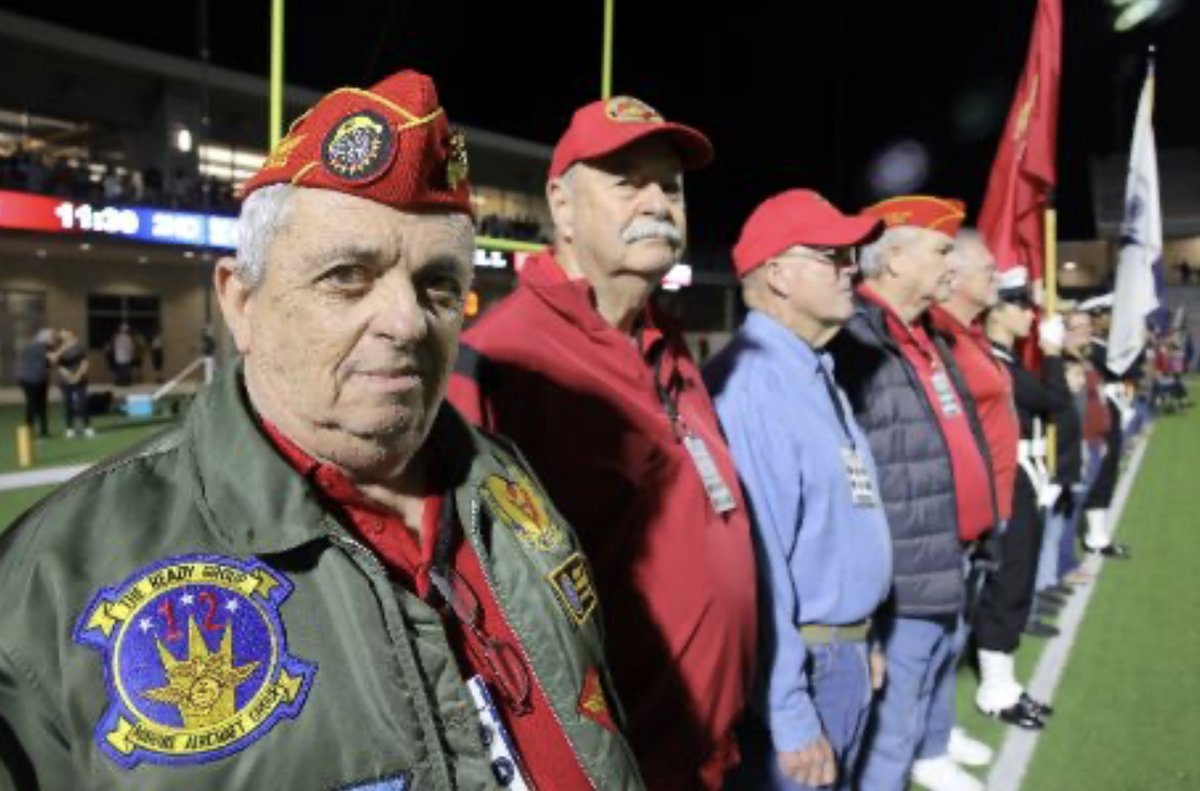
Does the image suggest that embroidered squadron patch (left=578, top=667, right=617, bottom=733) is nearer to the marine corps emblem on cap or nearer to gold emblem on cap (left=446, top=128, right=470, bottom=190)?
gold emblem on cap (left=446, top=128, right=470, bottom=190)

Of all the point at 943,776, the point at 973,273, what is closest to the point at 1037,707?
the point at 943,776

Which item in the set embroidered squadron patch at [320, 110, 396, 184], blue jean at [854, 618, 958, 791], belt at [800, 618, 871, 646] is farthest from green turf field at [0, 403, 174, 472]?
embroidered squadron patch at [320, 110, 396, 184]

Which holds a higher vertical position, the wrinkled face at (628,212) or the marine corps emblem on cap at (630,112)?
the marine corps emblem on cap at (630,112)

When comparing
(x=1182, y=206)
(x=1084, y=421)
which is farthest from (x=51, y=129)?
(x=1182, y=206)

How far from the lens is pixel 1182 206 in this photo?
48750 millimetres

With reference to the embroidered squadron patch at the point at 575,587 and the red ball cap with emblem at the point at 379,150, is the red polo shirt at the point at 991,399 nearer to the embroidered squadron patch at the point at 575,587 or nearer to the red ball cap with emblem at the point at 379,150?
the embroidered squadron patch at the point at 575,587

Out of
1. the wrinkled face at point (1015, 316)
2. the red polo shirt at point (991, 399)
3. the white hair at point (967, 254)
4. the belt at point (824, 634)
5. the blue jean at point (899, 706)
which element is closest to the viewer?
the belt at point (824, 634)

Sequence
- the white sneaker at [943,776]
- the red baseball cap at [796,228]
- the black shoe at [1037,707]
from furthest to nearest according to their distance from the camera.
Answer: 1. the black shoe at [1037,707]
2. the white sneaker at [943,776]
3. the red baseball cap at [796,228]

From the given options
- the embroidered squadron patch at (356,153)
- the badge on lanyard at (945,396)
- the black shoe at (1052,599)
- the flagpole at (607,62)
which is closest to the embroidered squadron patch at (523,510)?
the embroidered squadron patch at (356,153)

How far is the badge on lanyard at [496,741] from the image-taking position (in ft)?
4.06

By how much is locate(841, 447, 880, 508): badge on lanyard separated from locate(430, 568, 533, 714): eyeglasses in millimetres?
1700

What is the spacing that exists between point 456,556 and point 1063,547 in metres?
7.27

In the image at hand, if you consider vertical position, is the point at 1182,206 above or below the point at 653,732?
above

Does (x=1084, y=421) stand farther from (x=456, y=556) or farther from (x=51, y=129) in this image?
(x=51, y=129)
